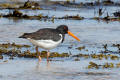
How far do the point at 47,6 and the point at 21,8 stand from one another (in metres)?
1.94

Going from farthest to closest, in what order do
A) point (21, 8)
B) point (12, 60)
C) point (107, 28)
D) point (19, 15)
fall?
point (21, 8) < point (19, 15) < point (107, 28) < point (12, 60)

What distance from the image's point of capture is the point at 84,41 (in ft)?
52.8

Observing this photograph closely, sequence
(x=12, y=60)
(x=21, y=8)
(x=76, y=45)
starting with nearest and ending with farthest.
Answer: (x=12, y=60) < (x=76, y=45) < (x=21, y=8)

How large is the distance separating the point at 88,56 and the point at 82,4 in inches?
550

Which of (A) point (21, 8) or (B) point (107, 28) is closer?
(B) point (107, 28)

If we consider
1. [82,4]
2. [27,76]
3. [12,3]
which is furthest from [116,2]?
[27,76]

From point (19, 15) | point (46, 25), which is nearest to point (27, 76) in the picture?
point (46, 25)

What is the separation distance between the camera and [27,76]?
10852mm

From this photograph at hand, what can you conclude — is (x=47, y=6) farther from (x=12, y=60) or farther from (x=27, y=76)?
(x=27, y=76)

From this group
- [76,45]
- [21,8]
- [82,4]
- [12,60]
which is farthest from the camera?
[82,4]

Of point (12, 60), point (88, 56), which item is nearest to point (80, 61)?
point (88, 56)

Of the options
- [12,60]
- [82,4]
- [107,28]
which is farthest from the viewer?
[82,4]

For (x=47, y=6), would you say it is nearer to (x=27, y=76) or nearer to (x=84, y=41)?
(x=84, y=41)

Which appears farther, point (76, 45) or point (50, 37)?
point (76, 45)
